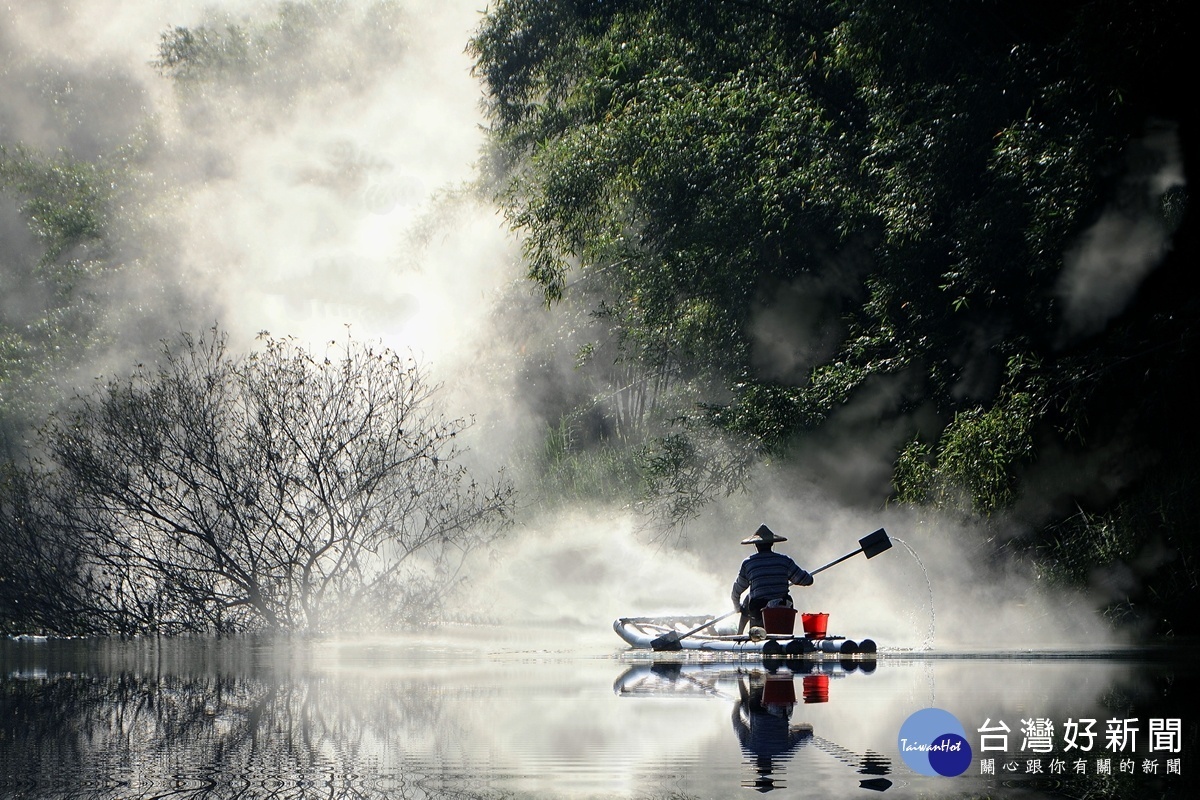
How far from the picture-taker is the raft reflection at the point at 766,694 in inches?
219

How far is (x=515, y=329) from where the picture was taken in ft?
120

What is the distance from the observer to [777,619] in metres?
13.7

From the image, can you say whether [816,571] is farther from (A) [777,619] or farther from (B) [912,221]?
(B) [912,221]

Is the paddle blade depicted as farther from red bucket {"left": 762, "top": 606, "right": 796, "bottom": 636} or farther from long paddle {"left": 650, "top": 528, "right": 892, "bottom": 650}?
red bucket {"left": 762, "top": 606, "right": 796, "bottom": 636}

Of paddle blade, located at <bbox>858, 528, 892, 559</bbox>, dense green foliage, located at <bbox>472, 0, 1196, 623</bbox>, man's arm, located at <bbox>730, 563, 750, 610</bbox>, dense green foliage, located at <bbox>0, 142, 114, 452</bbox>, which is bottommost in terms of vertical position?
man's arm, located at <bbox>730, 563, 750, 610</bbox>

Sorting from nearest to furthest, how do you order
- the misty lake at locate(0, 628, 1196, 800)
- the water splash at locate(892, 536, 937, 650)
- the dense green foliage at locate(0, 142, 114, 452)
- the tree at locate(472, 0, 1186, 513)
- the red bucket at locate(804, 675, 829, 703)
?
the misty lake at locate(0, 628, 1196, 800)
the red bucket at locate(804, 675, 829, 703)
the tree at locate(472, 0, 1186, 513)
the water splash at locate(892, 536, 937, 650)
the dense green foliage at locate(0, 142, 114, 452)

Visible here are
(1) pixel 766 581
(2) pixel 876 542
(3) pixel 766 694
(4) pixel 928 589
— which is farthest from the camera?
(4) pixel 928 589

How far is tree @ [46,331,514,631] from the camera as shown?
62.8ft

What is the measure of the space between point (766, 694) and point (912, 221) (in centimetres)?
792

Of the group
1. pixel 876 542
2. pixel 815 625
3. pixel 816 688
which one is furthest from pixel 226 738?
pixel 876 542

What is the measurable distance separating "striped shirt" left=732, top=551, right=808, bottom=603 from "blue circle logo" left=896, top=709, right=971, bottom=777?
274 inches

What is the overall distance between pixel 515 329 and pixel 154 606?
59.5 feet

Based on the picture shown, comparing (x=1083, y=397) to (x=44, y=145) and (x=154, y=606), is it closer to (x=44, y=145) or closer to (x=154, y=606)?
(x=154, y=606)

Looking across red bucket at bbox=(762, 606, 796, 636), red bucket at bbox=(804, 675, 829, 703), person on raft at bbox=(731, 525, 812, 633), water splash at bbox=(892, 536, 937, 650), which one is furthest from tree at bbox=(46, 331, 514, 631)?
red bucket at bbox=(804, 675, 829, 703)
